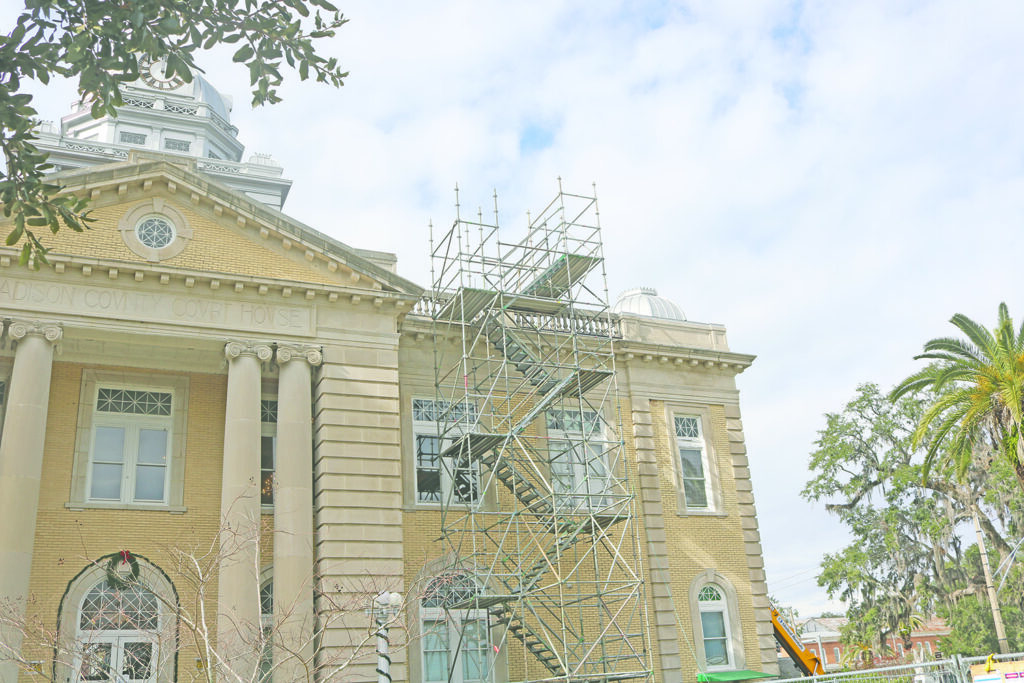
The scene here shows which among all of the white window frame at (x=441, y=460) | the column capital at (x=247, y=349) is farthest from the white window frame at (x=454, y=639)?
the column capital at (x=247, y=349)

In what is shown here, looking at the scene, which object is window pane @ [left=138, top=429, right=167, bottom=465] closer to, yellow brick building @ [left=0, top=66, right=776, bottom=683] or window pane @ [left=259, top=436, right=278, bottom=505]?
yellow brick building @ [left=0, top=66, right=776, bottom=683]

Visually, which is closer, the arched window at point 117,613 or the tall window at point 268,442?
the arched window at point 117,613

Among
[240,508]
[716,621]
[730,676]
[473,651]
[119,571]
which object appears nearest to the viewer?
[240,508]

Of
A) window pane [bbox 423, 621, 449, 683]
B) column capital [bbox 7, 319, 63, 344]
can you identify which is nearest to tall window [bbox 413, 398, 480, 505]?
window pane [bbox 423, 621, 449, 683]

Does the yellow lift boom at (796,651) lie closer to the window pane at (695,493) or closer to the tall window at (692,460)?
the window pane at (695,493)

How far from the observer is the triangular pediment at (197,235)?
21734 mm

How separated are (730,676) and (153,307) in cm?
1680

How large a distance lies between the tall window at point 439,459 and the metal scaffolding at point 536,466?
0.19 feet

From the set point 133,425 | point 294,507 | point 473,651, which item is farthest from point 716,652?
point 133,425

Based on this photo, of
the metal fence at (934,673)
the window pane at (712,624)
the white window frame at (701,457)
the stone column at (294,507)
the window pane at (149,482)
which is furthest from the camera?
the white window frame at (701,457)

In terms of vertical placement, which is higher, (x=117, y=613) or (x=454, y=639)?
(x=117, y=613)

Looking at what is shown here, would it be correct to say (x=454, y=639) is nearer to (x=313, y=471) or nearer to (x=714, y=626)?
(x=313, y=471)

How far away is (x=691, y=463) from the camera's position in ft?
92.3

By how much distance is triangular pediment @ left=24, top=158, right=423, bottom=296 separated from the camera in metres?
21.7
